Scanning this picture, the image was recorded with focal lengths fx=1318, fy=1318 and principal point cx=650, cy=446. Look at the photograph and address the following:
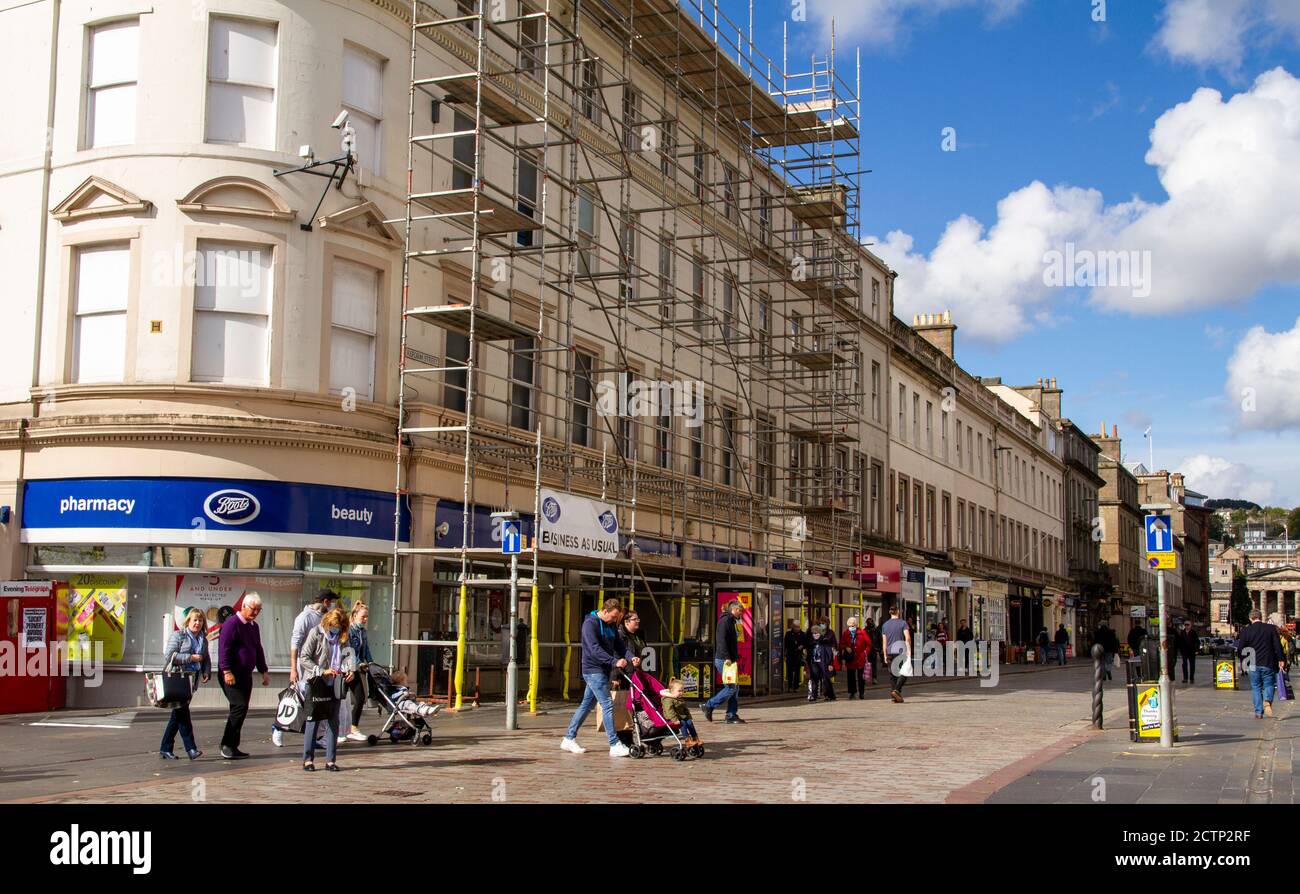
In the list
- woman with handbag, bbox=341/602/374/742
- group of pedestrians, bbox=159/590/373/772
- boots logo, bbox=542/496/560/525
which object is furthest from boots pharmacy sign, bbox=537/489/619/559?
group of pedestrians, bbox=159/590/373/772

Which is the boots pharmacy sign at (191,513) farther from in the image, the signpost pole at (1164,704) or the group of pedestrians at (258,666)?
the signpost pole at (1164,704)

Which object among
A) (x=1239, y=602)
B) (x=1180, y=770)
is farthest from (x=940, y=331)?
(x=1239, y=602)

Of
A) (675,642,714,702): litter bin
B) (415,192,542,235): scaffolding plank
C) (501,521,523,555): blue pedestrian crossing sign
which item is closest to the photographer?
(501,521,523,555): blue pedestrian crossing sign

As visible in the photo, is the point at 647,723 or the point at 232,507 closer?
the point at 647,723

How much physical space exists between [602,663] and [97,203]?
1177cm

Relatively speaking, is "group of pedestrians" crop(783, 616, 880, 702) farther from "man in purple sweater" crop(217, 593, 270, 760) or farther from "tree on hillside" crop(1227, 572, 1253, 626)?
"tree on hillside" crop(1227, 572, 1253, 626)

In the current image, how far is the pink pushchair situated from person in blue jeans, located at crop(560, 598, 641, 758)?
0.17m

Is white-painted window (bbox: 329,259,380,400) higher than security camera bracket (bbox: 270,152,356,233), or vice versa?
security camera bracket (bbox: 270,152,356,233)

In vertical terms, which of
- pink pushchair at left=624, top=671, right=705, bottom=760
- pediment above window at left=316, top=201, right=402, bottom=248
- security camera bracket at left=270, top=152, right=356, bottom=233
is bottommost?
pink pushchair at left=624, top=671, right=705, bottom=760

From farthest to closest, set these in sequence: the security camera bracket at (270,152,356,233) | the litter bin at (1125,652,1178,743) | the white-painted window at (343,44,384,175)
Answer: the white-painted window at (343,44,384,175), the security camera bracket at (270,152,356,233), the litter bin at (1125,652,1178,743)

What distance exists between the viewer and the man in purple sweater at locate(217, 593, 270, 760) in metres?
13.5

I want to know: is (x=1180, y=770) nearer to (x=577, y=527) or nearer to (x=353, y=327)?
(x=577, y=527)

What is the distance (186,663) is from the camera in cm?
1351
